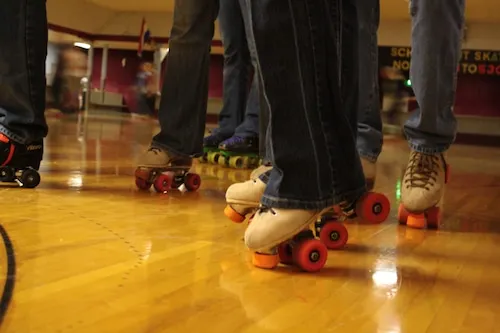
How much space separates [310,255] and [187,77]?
3.25 ft

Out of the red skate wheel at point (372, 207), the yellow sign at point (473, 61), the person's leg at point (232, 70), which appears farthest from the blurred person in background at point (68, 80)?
the red skate wheel at point (372, 207)

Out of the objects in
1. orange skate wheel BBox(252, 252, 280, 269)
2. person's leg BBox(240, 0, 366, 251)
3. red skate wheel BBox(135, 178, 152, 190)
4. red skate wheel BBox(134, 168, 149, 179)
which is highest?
person's leg BBox(240, 0, 366, 251)

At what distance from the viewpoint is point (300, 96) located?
3.20ft

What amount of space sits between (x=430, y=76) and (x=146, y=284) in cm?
86

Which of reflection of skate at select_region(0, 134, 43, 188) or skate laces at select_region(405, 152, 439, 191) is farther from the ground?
skate laces at select_region(405, 152, 439, 191)

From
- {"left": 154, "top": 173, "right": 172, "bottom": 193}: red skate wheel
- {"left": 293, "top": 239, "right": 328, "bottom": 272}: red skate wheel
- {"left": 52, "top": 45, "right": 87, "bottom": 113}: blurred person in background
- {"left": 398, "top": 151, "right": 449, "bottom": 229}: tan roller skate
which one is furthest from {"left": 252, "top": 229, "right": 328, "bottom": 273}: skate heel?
{"left": 52, "top": 45, "right": 87, "bottom": 113}: blurred person in background

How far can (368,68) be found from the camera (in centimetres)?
185

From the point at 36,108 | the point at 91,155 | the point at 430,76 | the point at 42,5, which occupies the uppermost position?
the point at 42,5

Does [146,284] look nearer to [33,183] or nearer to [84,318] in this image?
[84,318]

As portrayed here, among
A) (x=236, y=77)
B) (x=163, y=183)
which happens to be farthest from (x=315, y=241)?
(x=236, y=77)

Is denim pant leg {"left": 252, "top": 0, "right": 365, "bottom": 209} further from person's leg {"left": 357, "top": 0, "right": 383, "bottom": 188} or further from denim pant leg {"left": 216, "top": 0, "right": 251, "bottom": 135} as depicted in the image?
denim pant leg {"left": 216, "top": 0, "right": 251, "bottom": 135}

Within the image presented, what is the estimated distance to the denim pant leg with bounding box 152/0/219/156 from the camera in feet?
6.04

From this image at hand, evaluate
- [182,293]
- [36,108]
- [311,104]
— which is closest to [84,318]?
[182,293]

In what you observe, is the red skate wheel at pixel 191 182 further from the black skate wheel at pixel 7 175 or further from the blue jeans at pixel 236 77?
the blue jeans at pixel 236 77
